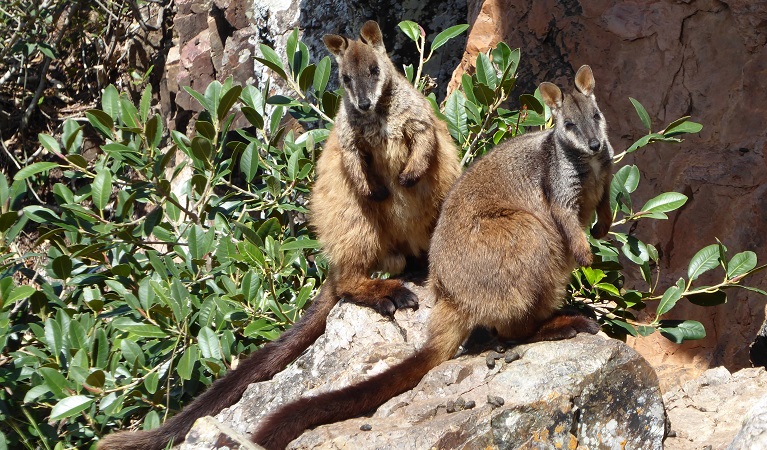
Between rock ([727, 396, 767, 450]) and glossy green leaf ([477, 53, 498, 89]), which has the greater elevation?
glossy green leaf ([477, 53, 498, 89])

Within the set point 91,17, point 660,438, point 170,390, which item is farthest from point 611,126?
point 91,17

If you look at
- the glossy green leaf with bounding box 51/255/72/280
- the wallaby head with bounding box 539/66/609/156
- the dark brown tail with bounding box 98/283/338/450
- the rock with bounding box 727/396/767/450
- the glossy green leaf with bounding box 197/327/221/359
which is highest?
the wallaby head with bounding box 539/66/609/156

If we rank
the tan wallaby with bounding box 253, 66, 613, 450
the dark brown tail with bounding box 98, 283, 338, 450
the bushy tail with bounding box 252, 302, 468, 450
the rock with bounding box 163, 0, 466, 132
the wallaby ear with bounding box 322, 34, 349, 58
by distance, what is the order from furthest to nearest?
the rock with bounding box 163, 0, 466, 132
the wallaby ear with bounding box 322, 34, 349, 58
the dark brown tail with bounding box 98, 283, 338, 450
the tan wallaby with bounding box 253, 66, 613, 450
the bushy tail with bounding box 252, 302, 468, 450

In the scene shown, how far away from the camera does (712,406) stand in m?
5.09

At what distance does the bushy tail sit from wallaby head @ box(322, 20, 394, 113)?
1580mm

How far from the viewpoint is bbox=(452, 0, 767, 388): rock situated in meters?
6.33

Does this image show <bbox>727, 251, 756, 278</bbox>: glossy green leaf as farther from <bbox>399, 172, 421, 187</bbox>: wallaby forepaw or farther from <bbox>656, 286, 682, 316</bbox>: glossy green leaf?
<bbox>399, 172, 421, 187</bbox>: wallaby forepaw

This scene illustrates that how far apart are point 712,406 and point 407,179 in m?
2.41

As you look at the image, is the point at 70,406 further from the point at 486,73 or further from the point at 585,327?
the point at 486,73

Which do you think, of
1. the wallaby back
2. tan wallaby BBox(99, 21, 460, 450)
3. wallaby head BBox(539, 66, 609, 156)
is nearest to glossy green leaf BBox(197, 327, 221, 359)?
tan wallaby BBox(99, 21, 460, 450)

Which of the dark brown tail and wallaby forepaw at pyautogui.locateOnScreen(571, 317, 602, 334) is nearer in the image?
wallaby forepaw at pyautogui.locateOnScreen(571, 317, 602, 334)

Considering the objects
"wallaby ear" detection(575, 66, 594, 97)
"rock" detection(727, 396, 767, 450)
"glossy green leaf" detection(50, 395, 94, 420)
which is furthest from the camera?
"glossy green leaf" detection(50, 395, 94, 420)

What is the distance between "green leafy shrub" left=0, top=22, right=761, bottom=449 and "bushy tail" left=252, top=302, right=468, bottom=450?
1.20 m

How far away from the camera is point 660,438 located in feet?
14.3
